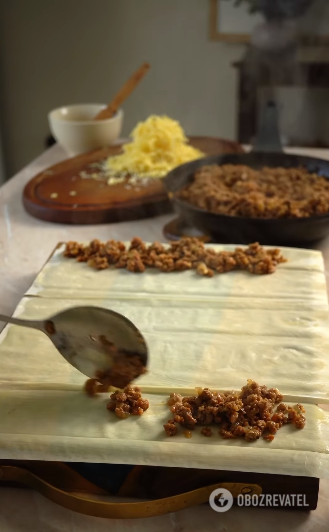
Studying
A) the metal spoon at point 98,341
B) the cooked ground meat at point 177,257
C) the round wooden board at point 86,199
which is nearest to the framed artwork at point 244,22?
the round wooden board at point 86,199

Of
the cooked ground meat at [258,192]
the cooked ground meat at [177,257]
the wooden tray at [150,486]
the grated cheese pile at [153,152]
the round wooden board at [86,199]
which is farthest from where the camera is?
the grated cheese pile at [153,152]

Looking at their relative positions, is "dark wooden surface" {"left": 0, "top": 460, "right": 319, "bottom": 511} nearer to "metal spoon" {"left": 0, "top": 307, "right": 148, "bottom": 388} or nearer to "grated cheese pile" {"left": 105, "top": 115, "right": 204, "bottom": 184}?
"metal spoon" {"left": 0, "top": 307, "right": 148, "bottom": 388}

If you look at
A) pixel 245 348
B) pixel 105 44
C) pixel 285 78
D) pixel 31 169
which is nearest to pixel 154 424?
pixel 245 348

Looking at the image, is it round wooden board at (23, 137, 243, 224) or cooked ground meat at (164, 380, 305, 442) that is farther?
round wooden board at (23, 137, 243, 224)

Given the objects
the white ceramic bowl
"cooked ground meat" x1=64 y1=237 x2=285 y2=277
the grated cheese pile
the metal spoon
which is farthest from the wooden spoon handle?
the metal spoon

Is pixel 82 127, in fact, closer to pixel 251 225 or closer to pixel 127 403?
pixel 251 225

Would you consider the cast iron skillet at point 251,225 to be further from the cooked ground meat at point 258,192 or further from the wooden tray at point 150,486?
the wooden tray at point 150,486
